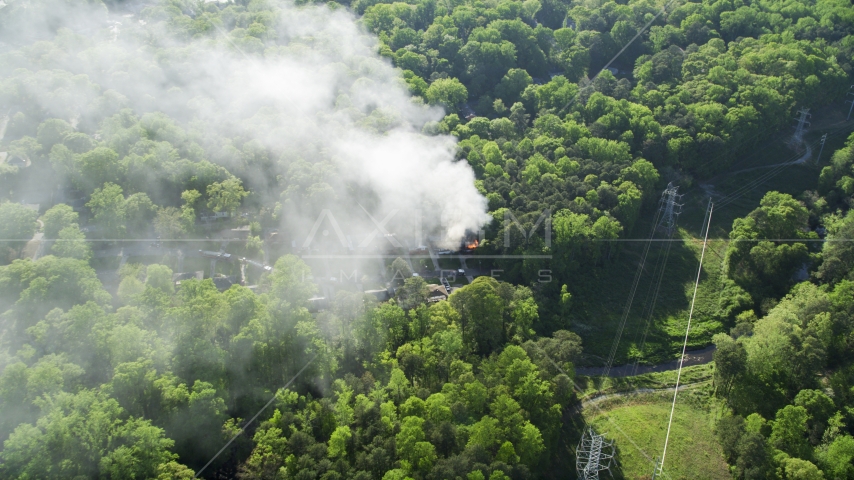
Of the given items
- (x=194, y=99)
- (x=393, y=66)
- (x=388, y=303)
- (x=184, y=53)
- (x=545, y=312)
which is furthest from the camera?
(x=393, y=66)

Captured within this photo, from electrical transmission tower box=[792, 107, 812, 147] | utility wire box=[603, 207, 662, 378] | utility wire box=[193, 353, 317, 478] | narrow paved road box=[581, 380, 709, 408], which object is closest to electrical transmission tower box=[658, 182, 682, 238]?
utility wire box=[603, 207, 662, 378]

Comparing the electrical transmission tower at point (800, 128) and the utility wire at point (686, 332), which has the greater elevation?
the electrical transmission tower at point (800, 128)

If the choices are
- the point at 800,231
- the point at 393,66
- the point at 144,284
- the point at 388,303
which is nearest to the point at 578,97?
the point at 393,66

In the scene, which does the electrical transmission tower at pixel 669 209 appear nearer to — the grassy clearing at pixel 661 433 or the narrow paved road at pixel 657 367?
the narrow paved road at pixel 657 367

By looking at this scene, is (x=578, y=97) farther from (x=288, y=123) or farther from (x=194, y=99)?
(x=194, y=99)

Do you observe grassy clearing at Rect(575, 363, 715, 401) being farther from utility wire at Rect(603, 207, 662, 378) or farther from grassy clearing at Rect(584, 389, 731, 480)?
utility wire at Rect(603, 207, 662, 378)

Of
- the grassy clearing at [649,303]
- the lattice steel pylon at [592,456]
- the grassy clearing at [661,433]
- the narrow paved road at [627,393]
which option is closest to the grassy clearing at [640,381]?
the narrow paved road at [627,393]
